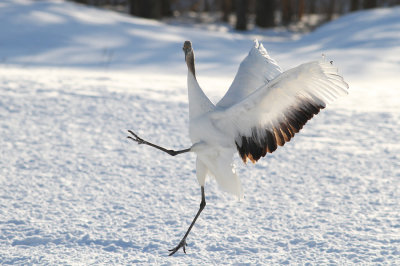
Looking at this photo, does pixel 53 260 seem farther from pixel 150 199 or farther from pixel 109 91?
pixel 109 91

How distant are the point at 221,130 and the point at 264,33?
1120 cm

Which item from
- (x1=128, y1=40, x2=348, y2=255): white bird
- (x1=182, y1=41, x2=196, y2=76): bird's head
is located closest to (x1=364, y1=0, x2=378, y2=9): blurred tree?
(x1=128, y1=40, x2=348, y2=255): white bird

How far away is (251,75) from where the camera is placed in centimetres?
300

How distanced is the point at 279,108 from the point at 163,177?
70.6 inches

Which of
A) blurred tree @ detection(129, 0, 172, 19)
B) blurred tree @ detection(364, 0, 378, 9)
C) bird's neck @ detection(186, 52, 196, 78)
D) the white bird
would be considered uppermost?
blurred tree @ detection(364, 0, 378, 9)

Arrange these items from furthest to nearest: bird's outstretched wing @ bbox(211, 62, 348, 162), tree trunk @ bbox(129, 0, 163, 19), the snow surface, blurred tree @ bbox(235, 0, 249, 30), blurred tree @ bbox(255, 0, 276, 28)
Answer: blurred tree @ bbox(255, 0, 276, 28) < blurred tree @ bbox(235, 0, 249, 30) < tree trunk @ bbox(129, 0, 163, 19) < the snow surface < bird's outstretched wing @ bbox(211, 62, 348, 162)

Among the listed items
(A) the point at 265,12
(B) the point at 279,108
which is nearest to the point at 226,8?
(A) the point at 265,12

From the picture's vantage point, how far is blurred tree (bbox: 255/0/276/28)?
13.9 m

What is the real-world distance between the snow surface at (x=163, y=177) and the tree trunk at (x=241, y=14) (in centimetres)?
578

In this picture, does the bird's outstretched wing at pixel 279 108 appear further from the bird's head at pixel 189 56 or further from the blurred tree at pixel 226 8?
the blurred tree at pixel 226 8

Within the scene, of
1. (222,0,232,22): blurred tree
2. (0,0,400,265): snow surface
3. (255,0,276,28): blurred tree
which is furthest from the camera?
(222,0,232,22): blurred tree

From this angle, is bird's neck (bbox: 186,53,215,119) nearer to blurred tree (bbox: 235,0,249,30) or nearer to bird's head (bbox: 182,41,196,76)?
bird's head (bbox: 182,41,196,76)

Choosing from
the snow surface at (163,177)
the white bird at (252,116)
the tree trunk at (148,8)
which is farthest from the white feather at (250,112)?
the tree trunk at (148,8)

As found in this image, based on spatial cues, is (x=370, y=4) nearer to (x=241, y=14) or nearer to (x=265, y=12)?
(x=265, y=12)
